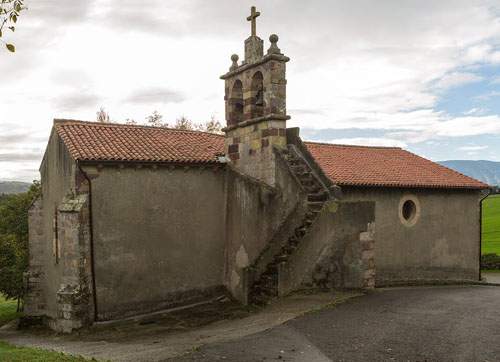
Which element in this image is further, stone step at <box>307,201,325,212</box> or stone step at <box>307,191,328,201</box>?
stone step at <box>307,191,328,201</box>

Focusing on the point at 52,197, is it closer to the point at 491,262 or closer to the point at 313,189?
the point at 313,189

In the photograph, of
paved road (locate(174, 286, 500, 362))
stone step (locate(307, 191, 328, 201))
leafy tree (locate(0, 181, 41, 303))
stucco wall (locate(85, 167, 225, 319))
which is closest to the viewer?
paved road (locate(174, 286, 500, 362))

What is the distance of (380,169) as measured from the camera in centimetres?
2103

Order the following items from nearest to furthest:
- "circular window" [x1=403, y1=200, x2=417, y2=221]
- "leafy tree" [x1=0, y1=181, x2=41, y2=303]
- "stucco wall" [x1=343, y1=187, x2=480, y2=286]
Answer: "stucco wall" [x1=343, y1=187, x2=480, y2=286], "circular window" [x1=403, y1=200, x2=417, y2=221], "leafy tree" [x1=0, y1=181, x2=41, y2=303]

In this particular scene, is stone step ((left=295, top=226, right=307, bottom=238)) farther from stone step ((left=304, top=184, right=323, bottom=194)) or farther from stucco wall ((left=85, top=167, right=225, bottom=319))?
stucco wall ((left=85, top=167, right=225, bottom=319))

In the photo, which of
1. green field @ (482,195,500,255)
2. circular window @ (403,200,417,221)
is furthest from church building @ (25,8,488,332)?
green field @ (482,195,500,255)

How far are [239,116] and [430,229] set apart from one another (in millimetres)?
10171

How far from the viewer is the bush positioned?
1215 inches

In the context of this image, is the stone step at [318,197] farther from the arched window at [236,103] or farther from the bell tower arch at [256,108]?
the arched window at [236,103]

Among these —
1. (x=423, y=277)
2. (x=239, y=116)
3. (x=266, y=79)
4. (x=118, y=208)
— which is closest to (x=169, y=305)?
(x=118, y=208)

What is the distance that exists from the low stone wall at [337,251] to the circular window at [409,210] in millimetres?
7470

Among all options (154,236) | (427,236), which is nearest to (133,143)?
(154,236)

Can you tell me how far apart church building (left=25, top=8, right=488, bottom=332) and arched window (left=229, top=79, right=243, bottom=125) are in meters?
0.03

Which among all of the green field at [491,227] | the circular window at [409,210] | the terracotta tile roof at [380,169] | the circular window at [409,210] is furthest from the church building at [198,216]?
the green field at [491,227]
